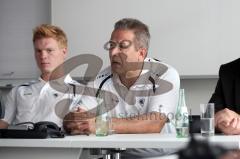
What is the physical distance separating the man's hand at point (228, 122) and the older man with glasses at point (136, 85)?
36 centimetres

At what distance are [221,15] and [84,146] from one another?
235 cm

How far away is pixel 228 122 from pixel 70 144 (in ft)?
2.25

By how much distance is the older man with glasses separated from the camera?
224 centimetres

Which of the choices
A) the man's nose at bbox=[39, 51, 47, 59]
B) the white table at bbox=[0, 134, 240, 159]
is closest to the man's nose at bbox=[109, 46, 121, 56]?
the man's nose at bbox=[39, 51, 47, 59]

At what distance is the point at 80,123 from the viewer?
207 centimetres

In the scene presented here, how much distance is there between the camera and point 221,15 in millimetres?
3701

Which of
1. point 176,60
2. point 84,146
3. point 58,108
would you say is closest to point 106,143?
point 84,146

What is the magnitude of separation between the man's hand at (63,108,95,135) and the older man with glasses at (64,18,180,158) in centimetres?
1

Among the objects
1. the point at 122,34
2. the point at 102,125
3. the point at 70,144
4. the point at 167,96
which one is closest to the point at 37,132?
the point at 70,144

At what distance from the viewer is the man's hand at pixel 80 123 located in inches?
81.1

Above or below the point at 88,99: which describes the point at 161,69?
above

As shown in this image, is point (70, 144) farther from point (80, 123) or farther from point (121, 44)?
point (121, 44)

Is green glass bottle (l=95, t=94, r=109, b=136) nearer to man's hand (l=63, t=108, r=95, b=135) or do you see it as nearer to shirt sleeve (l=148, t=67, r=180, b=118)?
man's hand (l=63, t=108, r=95, b=135)

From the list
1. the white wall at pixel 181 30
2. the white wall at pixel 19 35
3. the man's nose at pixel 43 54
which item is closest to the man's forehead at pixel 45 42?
the man's nose at pixel 43 54
